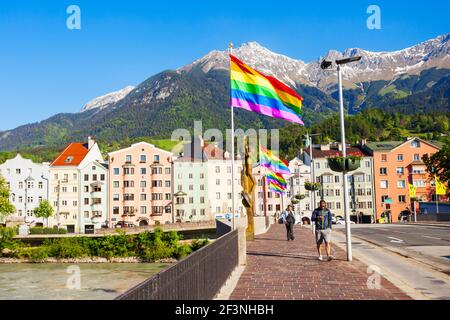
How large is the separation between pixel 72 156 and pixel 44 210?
586 inches

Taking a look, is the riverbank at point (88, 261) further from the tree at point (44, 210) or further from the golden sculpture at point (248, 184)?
the tree at point (44, 210)

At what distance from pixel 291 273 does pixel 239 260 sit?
2356 millimetres

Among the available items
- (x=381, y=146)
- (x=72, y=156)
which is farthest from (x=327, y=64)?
(x=381, y=146)

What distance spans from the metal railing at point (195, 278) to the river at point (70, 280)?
1862cm

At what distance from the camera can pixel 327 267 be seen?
45.8 feet

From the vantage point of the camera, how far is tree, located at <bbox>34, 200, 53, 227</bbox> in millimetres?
80875

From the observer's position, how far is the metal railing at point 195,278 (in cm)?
517

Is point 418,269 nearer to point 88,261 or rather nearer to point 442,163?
point 88,261

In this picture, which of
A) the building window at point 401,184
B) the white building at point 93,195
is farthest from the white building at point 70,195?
the building window at point 401,184

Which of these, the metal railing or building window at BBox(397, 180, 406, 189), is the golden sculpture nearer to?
the metal railing

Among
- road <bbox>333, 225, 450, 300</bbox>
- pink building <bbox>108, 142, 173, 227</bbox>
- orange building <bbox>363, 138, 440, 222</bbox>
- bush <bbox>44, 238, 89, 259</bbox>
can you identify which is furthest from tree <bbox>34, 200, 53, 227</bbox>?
road <bbox>333, 225, 450, 300</bbox>

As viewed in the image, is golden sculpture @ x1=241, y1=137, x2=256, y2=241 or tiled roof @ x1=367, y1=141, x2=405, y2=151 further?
tiled roof @ x1=367, y1=141, x2=405, y2=151

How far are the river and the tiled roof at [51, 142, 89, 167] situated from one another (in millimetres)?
42385

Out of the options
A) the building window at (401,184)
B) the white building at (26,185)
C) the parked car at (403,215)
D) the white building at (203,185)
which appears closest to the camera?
the white building at (26,185)
